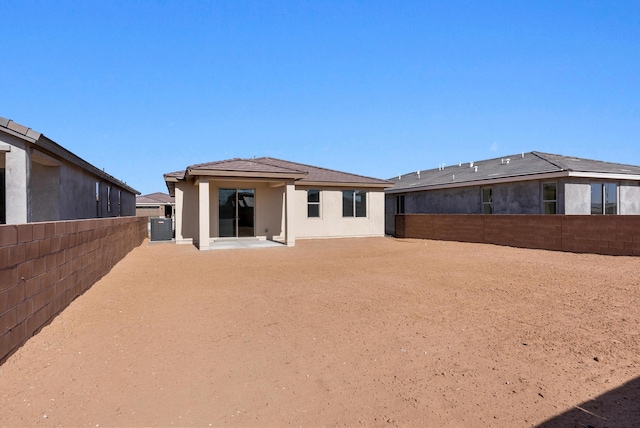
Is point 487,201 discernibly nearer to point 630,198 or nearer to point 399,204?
point 630,198

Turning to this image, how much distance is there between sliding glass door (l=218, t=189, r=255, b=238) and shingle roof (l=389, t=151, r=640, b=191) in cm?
1107

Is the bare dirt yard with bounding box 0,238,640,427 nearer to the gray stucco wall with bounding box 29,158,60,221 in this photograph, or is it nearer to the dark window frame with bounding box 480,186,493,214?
the gray stucco wall with bounding box 29,158,60,221

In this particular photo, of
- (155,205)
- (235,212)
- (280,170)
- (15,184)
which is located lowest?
(235,212)

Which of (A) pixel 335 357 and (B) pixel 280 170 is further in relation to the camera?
(B) pixel 280 170

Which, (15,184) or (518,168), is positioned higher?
(518,168)

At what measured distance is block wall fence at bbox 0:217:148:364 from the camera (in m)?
3.89

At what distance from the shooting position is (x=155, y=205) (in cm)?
4169

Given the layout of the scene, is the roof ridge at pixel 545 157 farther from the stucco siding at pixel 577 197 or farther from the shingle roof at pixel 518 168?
the stucco siding at pixel 577 197

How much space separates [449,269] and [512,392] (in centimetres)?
648

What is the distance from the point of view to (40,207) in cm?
1183

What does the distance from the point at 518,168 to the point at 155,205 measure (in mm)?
36458

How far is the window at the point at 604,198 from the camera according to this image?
16.7 m

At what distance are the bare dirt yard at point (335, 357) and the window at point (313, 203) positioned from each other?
11.7 meters

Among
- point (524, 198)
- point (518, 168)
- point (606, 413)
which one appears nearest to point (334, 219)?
point (524, 198)
